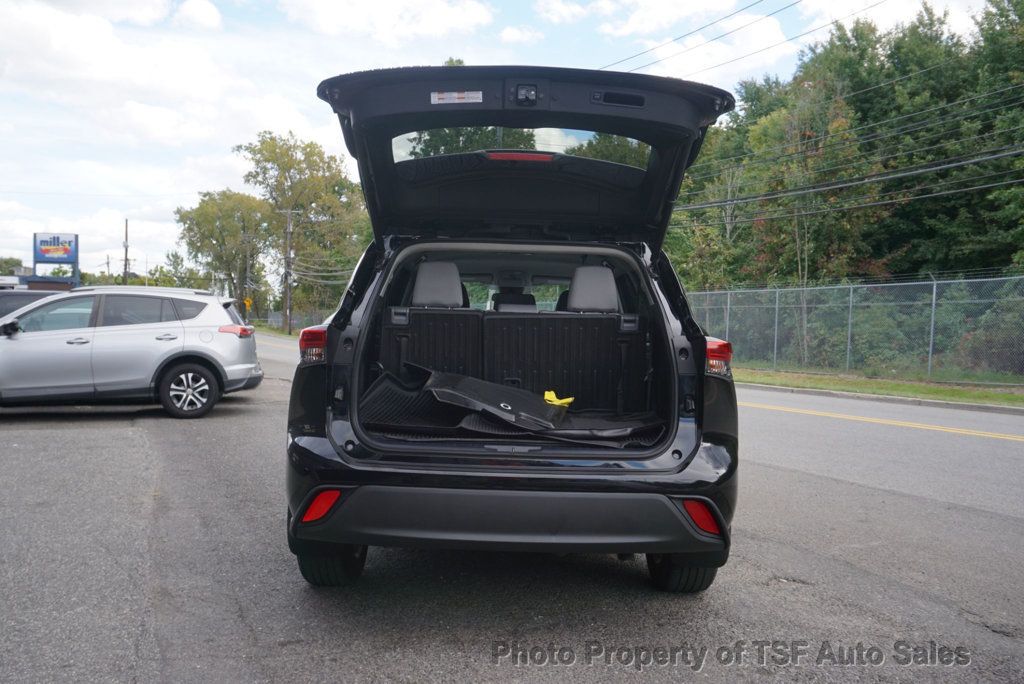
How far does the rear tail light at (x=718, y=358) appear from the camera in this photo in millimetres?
3574

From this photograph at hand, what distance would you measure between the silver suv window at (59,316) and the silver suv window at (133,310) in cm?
19

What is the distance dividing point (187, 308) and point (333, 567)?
7700mm

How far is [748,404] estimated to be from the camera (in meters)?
14.0

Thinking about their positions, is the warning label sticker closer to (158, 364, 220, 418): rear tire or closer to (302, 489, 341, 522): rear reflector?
(302, 489, 341, 522): rear reflector

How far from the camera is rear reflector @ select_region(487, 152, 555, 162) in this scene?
393cm

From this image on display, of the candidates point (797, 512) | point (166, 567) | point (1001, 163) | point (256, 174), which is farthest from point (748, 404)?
point (256, 174)

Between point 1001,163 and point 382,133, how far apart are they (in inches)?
1114

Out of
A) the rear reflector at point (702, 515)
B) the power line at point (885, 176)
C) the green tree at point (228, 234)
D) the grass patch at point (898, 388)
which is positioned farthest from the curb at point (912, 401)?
the green tree at point (228, 234)

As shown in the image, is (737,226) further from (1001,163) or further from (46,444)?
(46,444)

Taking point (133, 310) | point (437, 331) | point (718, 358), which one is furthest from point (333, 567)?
point (133, 310)

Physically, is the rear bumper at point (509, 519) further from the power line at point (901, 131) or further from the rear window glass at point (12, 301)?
the power line at point (901, 131)

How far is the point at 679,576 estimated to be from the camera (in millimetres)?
3873

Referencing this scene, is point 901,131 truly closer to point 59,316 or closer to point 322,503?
point 59,316

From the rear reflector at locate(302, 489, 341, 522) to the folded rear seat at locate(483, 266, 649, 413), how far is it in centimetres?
145
